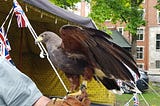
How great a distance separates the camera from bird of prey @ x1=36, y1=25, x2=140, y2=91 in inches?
79.4

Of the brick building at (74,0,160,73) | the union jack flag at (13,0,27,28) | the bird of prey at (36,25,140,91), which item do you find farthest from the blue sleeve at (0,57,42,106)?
the brick building at (74,0,160,73)

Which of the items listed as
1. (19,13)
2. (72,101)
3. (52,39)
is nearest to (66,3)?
(19,13)

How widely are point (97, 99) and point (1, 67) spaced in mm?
6564

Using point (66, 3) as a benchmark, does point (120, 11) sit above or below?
below

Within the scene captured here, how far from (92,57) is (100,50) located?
0.20 ft

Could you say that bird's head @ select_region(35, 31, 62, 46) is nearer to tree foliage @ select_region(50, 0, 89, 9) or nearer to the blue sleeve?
the blue sleeve

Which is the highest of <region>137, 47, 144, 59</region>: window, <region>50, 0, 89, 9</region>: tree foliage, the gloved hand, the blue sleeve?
<region>50, 0, 89, 9</region>: tree foliage

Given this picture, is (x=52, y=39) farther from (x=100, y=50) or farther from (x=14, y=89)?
(x=14, y=89)

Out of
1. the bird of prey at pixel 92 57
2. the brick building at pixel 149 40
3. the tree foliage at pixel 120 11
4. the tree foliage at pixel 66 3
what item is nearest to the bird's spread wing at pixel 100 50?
the bird of prey at pixel 92 57

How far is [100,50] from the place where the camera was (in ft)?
7.10

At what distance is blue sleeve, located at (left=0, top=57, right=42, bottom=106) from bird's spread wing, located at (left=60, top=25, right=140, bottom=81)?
71cm

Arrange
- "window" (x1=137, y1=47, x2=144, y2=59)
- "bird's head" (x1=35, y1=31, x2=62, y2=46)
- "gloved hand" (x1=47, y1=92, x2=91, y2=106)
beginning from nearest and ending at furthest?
"gloved hand" (x1=47, y1=92, x2=91, y2=106)
"bird's head" (x1=35, y1=31, x2=62, y2=46)
"window" (x1=137, y1=47, x2=144, y2=59)

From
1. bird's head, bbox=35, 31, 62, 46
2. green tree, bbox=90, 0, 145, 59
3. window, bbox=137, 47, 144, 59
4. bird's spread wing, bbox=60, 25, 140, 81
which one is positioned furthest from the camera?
window, bbox=137, 47, 144, 59

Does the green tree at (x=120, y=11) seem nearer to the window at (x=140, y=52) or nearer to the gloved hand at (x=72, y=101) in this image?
the gloved hand at (x=72, y=101)
